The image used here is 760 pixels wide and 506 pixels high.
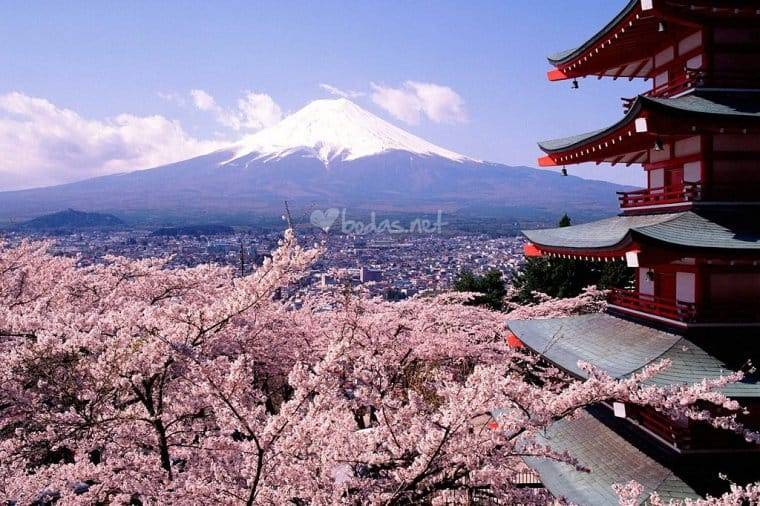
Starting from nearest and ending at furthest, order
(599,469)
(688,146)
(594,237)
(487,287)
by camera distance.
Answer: (599,469)
(688,146)
(594,237)
(487,287)

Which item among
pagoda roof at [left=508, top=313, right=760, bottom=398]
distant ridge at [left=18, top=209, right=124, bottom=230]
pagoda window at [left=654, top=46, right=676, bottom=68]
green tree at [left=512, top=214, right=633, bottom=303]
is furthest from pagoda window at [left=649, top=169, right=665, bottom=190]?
distant ridge at [left=18, top=209, right=124, bottom=230]

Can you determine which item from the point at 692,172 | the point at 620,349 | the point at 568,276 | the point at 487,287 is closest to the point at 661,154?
the point at 692,172

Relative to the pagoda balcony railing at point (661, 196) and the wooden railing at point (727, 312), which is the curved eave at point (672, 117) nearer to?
the pagoda balcony railing at point (661, 196)

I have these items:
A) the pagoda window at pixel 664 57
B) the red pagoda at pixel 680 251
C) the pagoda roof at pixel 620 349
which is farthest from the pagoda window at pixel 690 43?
the pagoda roof at pixel 620 349

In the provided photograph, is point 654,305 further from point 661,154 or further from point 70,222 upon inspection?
point 70,222

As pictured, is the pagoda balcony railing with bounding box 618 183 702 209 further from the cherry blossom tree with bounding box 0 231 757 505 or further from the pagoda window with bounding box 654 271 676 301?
the cherry blossom tree with bounding box 0 231 757 505

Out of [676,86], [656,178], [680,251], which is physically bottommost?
[680,251]

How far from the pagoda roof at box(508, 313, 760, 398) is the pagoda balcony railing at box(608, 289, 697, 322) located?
0.21m

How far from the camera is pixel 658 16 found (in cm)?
656

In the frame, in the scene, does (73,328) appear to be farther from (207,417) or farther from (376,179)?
(376,179)

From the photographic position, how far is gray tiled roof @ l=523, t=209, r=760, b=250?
588cm

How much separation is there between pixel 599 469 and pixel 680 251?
101 inches

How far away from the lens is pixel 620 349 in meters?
6.87

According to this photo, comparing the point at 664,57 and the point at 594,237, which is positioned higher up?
the point at 664,57
